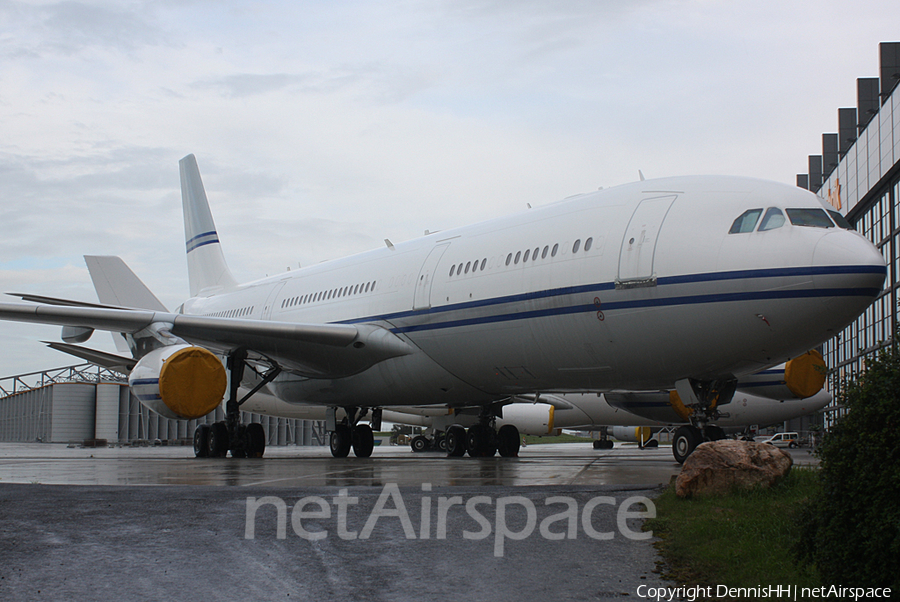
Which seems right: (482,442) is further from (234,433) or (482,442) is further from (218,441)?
(218,441)

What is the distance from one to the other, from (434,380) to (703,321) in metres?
5.83

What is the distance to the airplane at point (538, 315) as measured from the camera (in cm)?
943

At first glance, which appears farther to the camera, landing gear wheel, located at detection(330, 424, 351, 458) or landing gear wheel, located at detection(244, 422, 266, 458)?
landing gear wheel, located at detection(330, 424, 351, 458)

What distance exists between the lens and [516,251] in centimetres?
1230

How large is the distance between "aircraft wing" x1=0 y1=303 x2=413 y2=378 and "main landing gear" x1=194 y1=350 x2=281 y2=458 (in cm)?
63

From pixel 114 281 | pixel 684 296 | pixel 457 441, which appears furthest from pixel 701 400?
pixel 114 281

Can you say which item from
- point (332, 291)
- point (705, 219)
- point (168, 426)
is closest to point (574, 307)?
point (705, 219)

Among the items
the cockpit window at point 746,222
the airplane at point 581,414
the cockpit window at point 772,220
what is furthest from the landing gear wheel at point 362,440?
the cockpit window at point 772,220

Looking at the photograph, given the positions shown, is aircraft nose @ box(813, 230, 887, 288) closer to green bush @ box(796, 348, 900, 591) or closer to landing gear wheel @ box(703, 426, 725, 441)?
landing gear wheel @ box(703, 426, 725, 441)

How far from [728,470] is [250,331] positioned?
9977 millimetres

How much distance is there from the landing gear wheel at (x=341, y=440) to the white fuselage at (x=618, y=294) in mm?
2908

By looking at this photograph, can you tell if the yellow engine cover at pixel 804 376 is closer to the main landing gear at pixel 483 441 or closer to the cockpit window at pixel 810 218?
the cockpit window at pixel 810 218

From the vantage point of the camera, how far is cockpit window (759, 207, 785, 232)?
9570mm

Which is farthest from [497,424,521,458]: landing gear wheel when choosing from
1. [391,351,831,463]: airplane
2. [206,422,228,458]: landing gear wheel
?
[206,422,228,458]: landing gear wheel
